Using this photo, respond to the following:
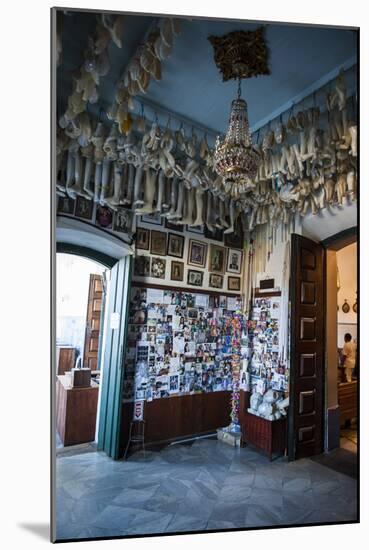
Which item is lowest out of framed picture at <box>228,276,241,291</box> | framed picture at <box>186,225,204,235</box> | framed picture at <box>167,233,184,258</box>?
framed picture at <box>228,276,241,291</box>

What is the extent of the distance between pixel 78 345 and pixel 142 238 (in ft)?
2.25

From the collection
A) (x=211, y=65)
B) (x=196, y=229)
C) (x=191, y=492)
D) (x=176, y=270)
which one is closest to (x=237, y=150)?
(x=211, y=65)

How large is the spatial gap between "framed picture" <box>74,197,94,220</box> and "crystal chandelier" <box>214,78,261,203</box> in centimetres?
63

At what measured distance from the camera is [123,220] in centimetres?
170

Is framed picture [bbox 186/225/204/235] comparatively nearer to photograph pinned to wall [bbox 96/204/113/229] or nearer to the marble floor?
photograph pinned to wall [bbox 96/204/113/229]

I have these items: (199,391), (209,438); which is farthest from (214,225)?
(209,438)

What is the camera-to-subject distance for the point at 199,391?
6.15 ft

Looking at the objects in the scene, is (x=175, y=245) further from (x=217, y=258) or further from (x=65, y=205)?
(x=65, y=205)

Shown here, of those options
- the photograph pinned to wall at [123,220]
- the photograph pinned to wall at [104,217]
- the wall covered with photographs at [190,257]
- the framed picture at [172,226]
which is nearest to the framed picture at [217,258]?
the wall covered with photographs at [190,257]

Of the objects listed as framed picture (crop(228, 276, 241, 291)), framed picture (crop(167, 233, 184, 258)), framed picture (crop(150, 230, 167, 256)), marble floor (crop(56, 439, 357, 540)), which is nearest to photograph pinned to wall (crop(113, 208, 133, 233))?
framed picture (crop(150, 230, 167, 256))

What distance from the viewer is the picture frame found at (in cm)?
177

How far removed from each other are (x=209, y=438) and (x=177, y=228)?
1204 millimetres

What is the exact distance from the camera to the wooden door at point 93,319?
4.75 feet

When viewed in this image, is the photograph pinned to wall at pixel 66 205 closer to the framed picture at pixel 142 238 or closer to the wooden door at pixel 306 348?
the framed picture at pixel 142 238
